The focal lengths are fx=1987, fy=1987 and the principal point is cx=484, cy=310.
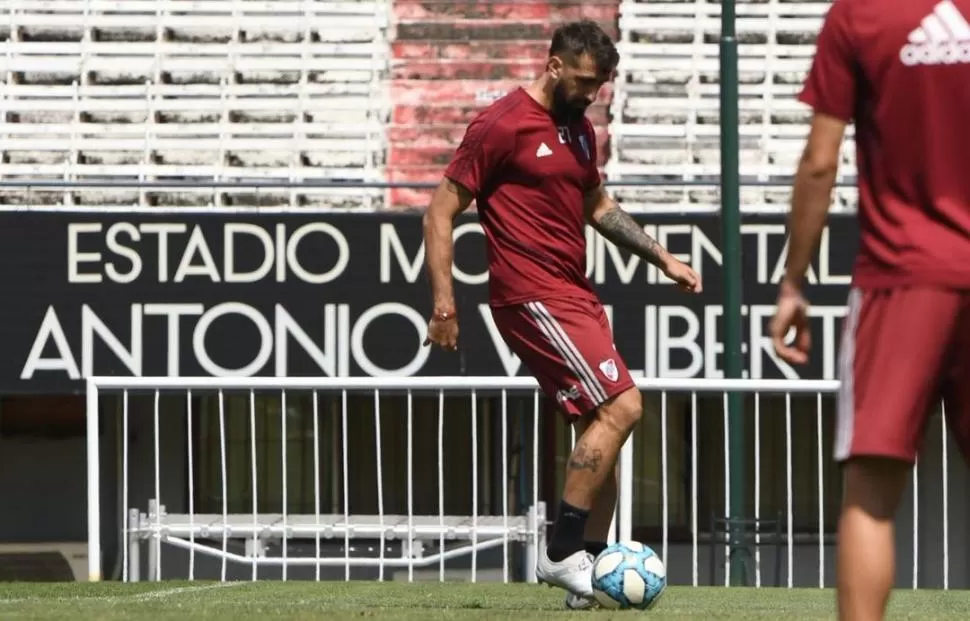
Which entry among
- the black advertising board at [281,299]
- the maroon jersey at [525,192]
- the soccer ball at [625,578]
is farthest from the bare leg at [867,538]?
the black advertising board at [281,299]

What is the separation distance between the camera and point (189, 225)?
1270cm

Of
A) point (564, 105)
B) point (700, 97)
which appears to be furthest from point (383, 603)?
point (700, 97)

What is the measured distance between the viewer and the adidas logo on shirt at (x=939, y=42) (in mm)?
3488

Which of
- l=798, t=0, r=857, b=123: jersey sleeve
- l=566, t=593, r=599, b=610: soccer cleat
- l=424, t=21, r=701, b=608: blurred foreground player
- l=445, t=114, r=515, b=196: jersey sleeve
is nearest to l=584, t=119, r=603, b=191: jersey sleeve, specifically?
l=424, t=21, r=701, b=608: blurred foreground player

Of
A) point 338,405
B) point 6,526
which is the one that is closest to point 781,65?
point 338,405

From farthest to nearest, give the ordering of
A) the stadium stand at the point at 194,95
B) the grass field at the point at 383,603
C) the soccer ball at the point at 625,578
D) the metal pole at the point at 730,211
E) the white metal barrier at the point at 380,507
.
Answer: the stadium stand at the point at 194,95
the metal pole at the point at 730,211
the white metal barrier at the point at 380,507
the soccer ball at the point at 625,578
the grass field at the point at 383,603

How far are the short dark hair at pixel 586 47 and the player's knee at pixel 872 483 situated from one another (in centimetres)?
259

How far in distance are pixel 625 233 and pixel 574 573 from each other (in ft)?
3.76

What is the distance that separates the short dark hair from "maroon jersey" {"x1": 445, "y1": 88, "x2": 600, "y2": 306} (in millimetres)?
180

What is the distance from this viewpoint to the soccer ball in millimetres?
5676

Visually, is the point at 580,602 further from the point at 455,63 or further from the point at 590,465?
the point at 455,63

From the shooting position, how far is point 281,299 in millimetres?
12766

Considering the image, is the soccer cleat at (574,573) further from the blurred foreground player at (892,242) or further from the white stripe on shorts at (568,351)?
the blurred foreground player at (892,242)

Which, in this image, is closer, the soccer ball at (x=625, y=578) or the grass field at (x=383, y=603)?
the grass field at (x=383, y=603)
